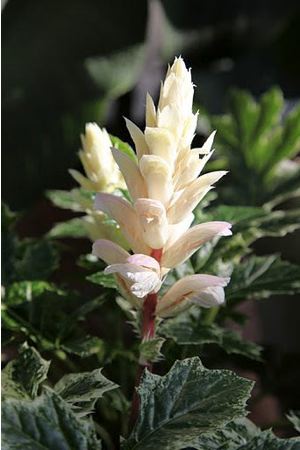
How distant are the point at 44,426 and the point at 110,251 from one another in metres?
0.11

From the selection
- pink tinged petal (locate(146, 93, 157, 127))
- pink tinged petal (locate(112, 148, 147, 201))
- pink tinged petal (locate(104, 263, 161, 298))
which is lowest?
pink tinged petal (locate(104, 263, 161, 298))

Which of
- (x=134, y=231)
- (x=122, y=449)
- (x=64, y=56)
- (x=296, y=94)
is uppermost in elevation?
(x=64, y=56)

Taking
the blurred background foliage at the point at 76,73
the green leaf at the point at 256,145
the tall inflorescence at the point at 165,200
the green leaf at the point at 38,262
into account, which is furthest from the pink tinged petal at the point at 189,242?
the blurred background foliage at the point at 76,73

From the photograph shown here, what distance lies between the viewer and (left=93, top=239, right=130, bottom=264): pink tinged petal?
456mm

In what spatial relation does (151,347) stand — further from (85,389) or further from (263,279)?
(263,279)

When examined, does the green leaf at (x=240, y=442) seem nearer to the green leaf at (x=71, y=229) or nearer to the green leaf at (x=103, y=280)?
the green leaf at (x=103, y=280)

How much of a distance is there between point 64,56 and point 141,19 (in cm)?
18

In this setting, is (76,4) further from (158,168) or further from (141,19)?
(158,168)

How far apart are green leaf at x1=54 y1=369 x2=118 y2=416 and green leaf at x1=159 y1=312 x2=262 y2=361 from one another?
0.30ft

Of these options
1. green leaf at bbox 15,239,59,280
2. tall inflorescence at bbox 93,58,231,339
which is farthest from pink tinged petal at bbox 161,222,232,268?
green leaf at bbox 15,239,59,280

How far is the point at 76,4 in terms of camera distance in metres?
1.73

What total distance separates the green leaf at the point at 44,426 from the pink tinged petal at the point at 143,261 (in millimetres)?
81

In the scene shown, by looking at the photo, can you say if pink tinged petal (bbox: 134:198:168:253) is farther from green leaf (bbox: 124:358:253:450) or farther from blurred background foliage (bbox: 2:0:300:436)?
blurred background foliage (bbox: 2:0:300:436)

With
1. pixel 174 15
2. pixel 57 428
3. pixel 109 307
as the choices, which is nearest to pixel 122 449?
pixel 57 428
